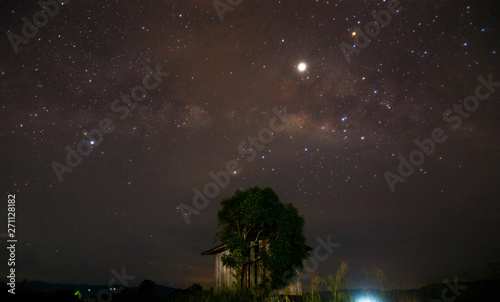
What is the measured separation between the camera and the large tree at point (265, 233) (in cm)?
1608

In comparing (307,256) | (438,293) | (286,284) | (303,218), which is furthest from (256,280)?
(438,293)

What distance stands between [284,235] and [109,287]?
32.7 feet

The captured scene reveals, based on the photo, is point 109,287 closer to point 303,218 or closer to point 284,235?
point 284,235

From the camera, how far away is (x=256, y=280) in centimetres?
1802

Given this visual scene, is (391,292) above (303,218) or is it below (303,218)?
below

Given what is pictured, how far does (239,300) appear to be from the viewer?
8.08m

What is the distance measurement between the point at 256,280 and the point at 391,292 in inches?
543

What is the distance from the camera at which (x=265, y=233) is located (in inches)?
702

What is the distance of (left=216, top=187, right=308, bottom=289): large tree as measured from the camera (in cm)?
1608

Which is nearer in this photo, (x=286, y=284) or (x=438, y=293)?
(x=438, y=293)

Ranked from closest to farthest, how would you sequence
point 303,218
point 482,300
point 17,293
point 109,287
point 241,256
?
1. point 482,300
2. point 17,293
3. point 109,287
4. point 241,256
5. point 303,218

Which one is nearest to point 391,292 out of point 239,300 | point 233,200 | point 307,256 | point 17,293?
point 239,300

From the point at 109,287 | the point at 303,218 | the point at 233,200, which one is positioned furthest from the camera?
the point at 233,200

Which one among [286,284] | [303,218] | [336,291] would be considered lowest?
[286,284]
